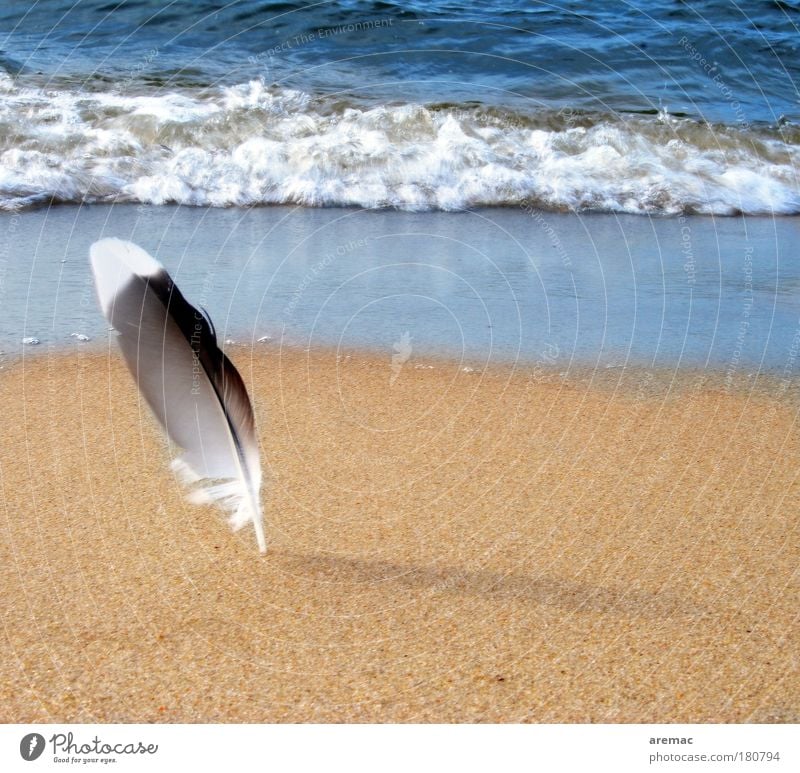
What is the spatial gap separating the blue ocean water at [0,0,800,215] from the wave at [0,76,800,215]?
0.02m

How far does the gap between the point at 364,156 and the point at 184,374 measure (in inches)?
217

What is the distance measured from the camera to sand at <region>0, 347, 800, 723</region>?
2.66 meters

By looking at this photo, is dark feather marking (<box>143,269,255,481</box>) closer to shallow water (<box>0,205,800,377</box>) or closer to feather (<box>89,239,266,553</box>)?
feather (<box>89,239,266,553</box>)

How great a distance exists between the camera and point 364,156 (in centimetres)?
846

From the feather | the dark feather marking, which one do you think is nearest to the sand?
the feather

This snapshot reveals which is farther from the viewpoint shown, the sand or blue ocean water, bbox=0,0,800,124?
blue ocean water, bbox=0,0,800,124

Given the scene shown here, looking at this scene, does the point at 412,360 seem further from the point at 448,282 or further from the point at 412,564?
the point at 412,564

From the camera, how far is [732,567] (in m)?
3.32

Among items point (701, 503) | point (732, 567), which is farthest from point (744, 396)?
point (732, 567)

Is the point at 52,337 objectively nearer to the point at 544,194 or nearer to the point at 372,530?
the point at 372,530

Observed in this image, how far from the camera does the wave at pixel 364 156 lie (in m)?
7.99
